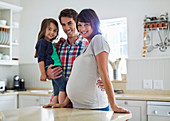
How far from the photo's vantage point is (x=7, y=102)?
3.55 m

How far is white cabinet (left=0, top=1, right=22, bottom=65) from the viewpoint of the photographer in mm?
3838

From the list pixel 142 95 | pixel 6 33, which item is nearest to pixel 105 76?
pixel 142 95

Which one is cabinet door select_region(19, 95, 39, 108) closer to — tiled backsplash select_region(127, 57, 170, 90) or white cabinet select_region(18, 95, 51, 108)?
white cabinet select_region(18, 95, 51, 108)

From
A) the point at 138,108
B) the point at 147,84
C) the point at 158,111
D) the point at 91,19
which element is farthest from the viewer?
the point at 147,84

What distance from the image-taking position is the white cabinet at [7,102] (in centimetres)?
348

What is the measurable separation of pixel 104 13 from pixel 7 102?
2.04 meters

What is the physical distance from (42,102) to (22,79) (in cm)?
95

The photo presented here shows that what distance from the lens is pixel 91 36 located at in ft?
4.70

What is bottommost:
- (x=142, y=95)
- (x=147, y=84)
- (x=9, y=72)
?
(x=142, y=95)

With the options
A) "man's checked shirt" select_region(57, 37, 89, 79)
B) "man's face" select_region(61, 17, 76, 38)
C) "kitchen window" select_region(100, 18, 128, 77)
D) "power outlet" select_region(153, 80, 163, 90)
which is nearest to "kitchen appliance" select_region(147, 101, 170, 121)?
"power outlet" select_region(153, 80, 163, 90)

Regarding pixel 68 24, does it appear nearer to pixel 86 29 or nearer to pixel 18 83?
pixel 86 29

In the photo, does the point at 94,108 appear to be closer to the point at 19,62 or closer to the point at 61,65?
the point at 61,65

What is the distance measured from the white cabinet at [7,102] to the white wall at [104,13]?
833mm

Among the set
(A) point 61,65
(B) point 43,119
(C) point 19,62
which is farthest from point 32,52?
(B) point 43,119
